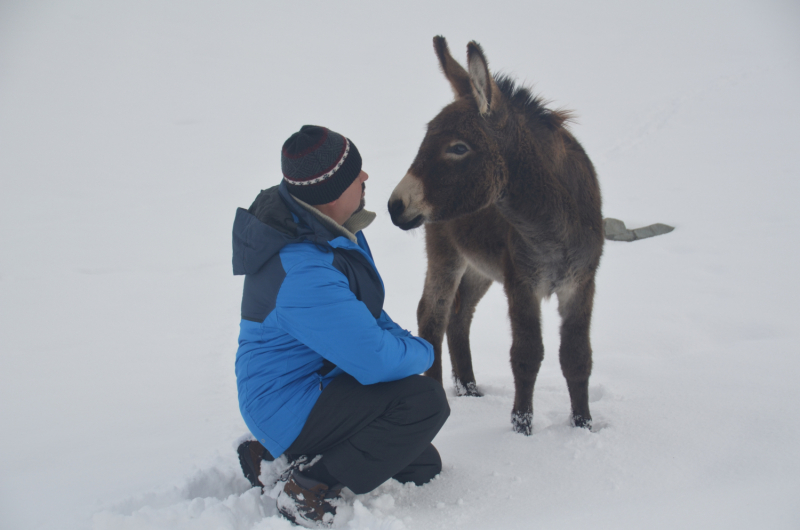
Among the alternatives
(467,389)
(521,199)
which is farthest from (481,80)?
(467,389)

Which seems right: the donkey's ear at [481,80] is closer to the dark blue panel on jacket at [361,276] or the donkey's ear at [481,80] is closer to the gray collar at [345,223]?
the gray collar at [345,223]

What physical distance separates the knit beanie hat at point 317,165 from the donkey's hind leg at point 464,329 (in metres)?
2.01

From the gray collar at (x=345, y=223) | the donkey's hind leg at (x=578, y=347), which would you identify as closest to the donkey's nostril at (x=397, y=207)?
the gray collar at (x=345, y=223)

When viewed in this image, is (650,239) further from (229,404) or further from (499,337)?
(229,404)

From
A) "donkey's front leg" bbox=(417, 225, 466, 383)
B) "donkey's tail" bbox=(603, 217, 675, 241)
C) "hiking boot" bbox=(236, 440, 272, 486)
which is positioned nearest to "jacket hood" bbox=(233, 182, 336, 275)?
"hiking boot" bbox=(236, 440, 272, 486)

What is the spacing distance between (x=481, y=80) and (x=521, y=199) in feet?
A: 2.17

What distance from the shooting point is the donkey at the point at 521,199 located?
99.9 inches

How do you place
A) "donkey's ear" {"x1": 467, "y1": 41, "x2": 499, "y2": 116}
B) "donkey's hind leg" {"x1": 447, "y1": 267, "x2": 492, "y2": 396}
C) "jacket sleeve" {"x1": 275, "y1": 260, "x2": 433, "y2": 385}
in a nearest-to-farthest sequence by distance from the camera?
"jacket sleeve" {"x1": 275, "y1": 260, "x2": 433, "y2": 385} < "donkey's ear" {"x1": 467, "y1": 41, "x2": 499, "y2": 116} < "donkey's hind leg" {"x1": 447, "y1": 267, "x2": 492, "y2": 396}

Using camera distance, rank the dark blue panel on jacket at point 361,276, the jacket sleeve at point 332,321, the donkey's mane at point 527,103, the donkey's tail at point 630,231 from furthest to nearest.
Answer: the donkey's tail at point 630,231, the donkey's mane at point 527,103, the dark blue panel on jacket at point 361,276, the jacket sleeve at point 332,321

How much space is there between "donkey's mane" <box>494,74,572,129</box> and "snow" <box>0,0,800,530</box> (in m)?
1.67

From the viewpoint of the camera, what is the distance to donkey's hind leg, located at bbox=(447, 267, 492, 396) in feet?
12.6

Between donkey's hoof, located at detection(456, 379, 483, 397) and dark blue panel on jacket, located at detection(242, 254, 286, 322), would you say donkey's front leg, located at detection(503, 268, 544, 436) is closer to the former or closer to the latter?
donkey's hoof, located at detection(456, 379, 483, 397)

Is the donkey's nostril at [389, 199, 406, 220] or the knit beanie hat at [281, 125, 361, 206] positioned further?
the donkey's nostril at [389, 199, 406, 220]

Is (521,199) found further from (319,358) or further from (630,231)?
(630,231)
